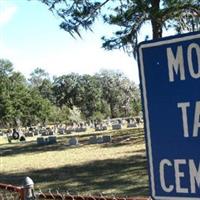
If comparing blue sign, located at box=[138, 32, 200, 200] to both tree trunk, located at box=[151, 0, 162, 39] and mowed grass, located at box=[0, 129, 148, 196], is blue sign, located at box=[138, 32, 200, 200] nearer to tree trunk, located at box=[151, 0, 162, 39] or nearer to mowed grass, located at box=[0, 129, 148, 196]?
mowed grass, located at box=[0, 129, 148, 196]

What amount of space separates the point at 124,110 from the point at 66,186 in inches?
4203

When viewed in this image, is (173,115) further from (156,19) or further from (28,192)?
(156,19)

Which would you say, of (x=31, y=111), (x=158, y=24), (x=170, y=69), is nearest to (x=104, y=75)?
(x=31, y=111)

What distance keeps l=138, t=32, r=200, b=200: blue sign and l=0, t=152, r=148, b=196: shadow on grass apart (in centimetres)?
1096

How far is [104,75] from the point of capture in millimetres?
129375

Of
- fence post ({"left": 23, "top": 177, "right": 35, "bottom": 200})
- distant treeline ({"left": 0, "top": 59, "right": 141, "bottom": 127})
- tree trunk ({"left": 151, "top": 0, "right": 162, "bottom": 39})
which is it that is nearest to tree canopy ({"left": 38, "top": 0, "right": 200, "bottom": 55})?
tree trunk ({"left": 151, "top": 0, "right": 162, "bottom": 39})

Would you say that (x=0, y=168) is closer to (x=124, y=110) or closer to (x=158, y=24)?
(x=158, y=24)

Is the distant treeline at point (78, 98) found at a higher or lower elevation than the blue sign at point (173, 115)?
higher

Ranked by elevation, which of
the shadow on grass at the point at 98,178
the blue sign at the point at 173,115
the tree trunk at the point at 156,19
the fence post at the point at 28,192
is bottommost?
the shadow on grass at the point at 98,178

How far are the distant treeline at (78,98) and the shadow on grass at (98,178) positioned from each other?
83.6m

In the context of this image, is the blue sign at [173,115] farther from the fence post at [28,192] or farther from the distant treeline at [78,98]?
the distant treeline at [78,98]

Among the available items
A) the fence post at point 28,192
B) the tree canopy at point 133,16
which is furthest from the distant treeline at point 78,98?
the fence post at point 28,192

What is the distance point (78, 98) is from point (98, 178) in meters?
106

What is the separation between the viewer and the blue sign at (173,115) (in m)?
1.69
